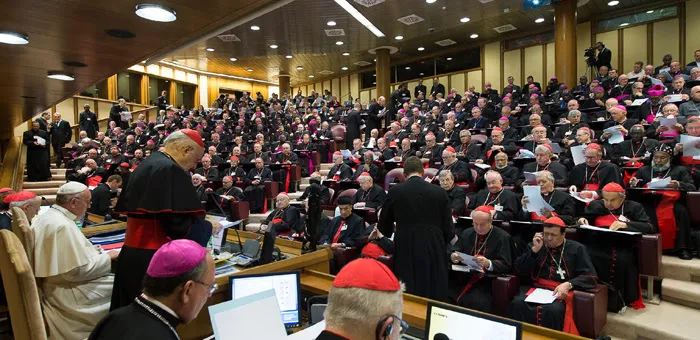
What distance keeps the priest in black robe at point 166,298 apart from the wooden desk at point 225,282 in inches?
36.1

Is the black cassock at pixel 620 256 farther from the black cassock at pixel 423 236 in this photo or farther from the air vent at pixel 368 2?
the air vent at pixel 368 2

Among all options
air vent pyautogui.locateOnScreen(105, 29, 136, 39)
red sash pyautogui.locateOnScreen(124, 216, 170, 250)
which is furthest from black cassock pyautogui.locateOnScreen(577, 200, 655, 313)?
air vent pyautogui.locateOnScreen(105, 29, 136, 39)

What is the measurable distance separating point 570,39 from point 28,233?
44.1ft

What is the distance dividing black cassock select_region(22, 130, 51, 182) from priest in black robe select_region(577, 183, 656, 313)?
12.7m

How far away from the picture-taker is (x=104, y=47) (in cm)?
500

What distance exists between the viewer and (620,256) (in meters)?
4.15

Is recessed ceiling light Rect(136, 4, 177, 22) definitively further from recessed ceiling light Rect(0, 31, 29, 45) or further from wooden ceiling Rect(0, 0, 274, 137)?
recessed ceiling light Rect(0, 31, 29, 45)

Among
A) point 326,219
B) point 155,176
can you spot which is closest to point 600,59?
point 326,219

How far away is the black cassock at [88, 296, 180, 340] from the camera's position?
1.32m

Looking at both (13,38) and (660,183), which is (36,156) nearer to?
(13,38)

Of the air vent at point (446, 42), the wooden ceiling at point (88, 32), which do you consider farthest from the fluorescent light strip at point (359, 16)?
the wooden ceiling at point (88, 32)

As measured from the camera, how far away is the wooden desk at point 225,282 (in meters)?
Answer: 2.30

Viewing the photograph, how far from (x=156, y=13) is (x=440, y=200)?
306 centimetres

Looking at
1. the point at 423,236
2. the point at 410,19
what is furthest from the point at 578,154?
the point at 410,19
